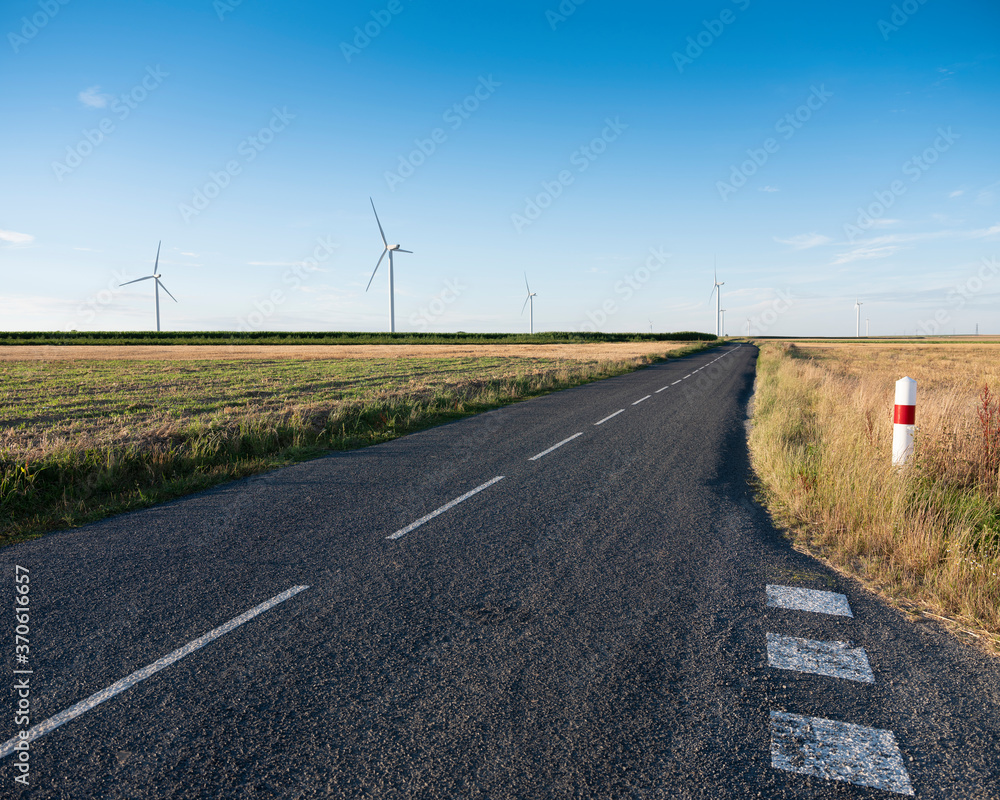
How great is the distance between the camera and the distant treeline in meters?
89.7

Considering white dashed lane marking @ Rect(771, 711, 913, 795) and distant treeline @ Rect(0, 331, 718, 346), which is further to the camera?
distant treeline @ Rect(0, 331, 718, 346)

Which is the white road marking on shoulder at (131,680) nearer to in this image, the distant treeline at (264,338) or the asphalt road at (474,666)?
the asphalt road at (474,666)

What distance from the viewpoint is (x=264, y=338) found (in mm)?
102250

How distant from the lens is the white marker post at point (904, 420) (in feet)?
20.9

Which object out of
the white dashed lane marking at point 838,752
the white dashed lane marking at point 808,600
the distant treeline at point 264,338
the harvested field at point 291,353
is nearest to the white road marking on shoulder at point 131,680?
the white dashed lane marking at point 838,752

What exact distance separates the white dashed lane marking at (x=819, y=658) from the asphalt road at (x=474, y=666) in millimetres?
15

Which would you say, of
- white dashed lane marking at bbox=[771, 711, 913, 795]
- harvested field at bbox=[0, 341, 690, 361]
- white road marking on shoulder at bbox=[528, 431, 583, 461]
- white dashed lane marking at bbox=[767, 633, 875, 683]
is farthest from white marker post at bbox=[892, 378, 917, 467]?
harvested field at bbox=[0, 341, 690, 361]

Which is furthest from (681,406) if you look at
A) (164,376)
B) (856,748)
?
(164,376)

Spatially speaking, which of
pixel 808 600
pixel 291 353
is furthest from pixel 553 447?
pixel 291 353

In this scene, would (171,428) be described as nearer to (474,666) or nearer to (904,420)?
(474,666)

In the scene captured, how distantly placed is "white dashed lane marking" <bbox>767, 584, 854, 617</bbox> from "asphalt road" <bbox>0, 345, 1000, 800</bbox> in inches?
Result: 0.8

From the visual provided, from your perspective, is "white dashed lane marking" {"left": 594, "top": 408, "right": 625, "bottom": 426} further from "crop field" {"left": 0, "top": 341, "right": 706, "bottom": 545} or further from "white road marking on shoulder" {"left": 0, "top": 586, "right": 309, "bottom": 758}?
"white road marking on shoulder" {"left": 0, "top": 586, "right": 309, "bottom": 758}

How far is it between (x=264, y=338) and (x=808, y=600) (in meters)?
108

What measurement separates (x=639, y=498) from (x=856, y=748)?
442cm
